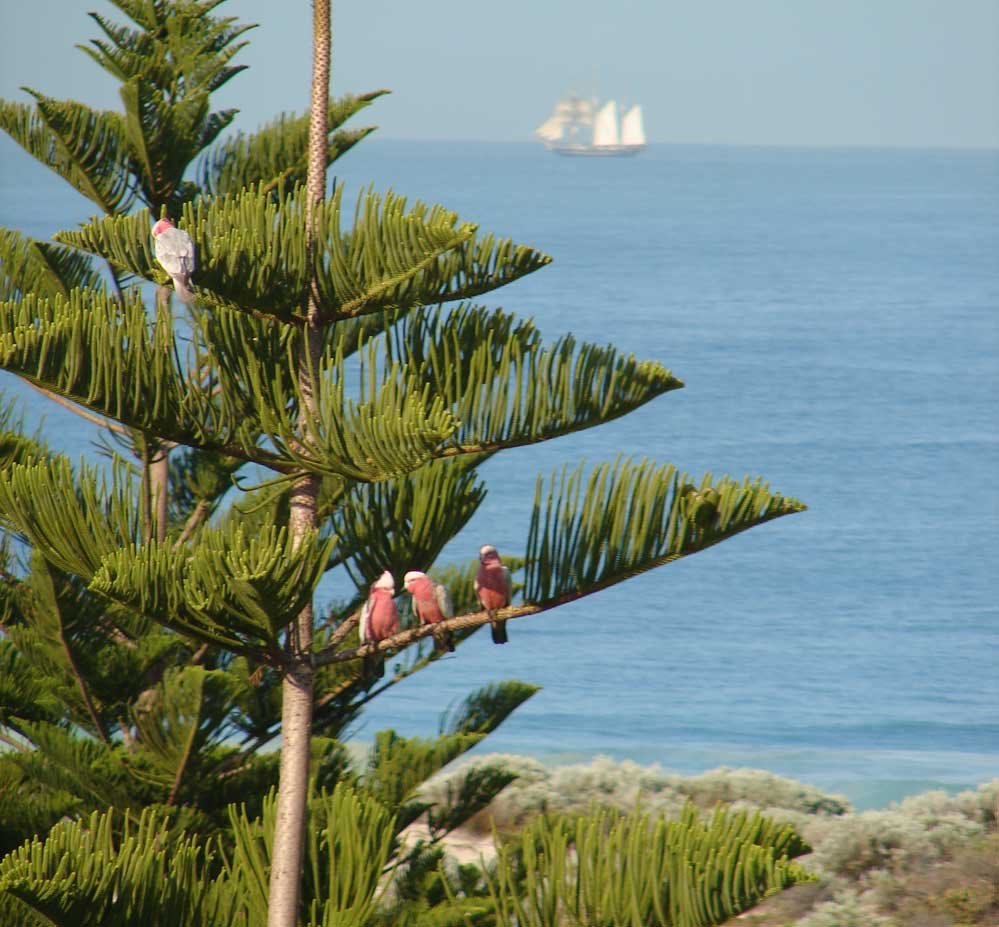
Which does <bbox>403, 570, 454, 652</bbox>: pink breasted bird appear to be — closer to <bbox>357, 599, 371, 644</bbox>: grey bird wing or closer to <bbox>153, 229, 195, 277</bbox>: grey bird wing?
<bbox>357, 599, 371, 644</bbox>: grey bird wing

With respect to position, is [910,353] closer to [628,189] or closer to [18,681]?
[18,681]

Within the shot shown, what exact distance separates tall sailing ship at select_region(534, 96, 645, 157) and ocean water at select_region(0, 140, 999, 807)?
113 feet

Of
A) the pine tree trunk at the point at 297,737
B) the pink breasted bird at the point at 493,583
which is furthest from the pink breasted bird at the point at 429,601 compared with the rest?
the pine tree trunk at the point at 297,737

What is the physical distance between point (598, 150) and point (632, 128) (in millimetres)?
4281

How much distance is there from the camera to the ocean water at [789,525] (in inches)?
469

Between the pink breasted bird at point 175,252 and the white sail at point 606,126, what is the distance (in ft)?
253

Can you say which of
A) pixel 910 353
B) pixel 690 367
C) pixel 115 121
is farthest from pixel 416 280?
pixel 910 353

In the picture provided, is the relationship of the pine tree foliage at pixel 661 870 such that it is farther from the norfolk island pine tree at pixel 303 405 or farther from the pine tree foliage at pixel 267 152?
the pine tree foliage at pixel 267 152

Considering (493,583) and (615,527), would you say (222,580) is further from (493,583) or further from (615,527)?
(615,527)

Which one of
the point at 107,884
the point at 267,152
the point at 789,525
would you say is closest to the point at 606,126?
the point at 789,525

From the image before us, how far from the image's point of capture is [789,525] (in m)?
18.7

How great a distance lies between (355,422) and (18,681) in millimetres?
3197

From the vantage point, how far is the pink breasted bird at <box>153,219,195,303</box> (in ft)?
8.70

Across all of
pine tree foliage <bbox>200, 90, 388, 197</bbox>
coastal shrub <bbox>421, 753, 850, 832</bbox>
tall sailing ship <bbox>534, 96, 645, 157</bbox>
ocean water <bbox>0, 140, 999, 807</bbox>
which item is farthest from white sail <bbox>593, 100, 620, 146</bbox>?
pine tree foliage <bbox>200, 90, 388, 197</bbox>
